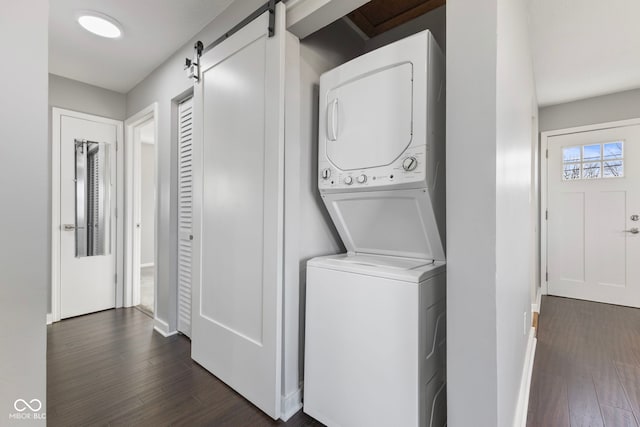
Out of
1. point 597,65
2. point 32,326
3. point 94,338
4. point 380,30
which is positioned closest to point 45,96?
point 32,326

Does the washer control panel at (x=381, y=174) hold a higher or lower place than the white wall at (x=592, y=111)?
lower

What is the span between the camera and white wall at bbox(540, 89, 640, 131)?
3314 mm

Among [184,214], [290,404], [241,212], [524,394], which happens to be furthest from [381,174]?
[184,214]

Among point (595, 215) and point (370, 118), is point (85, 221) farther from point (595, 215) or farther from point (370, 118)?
point (595, 215)

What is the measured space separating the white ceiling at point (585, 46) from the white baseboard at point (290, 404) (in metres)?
2.85

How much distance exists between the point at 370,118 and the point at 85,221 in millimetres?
3230

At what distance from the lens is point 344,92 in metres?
1.46

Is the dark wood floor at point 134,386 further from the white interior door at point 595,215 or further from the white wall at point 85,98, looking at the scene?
the white interior door at point 595,215

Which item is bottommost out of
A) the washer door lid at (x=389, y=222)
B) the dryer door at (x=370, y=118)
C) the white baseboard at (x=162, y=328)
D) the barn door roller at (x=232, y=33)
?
the white baseboard at (x=162, y=328)

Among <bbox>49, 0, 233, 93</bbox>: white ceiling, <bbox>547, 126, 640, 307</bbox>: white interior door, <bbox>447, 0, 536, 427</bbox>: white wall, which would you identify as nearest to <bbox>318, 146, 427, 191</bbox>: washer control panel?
<bbox>447, 0, 536, 427</bbox>: white wall

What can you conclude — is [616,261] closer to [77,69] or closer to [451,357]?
[451,357]

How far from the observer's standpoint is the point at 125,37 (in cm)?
227

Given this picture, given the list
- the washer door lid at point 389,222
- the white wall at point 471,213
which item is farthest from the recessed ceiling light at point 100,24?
the white wall at point 471,213

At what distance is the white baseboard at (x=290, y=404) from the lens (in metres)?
1.52
